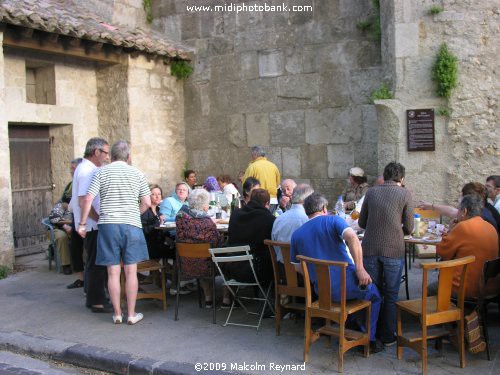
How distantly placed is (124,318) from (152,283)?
49.7 inches

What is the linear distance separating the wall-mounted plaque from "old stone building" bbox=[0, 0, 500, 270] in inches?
2.6

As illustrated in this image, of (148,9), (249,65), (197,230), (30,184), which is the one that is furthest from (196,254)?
(148,9)

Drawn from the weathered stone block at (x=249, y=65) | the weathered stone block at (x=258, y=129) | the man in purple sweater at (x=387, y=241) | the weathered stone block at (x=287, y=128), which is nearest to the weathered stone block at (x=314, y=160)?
the weathered stone block at (x=287, y=128)

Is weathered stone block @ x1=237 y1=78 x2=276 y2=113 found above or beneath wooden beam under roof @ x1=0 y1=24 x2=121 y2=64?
beneath

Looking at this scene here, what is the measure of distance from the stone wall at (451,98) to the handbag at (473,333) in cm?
380

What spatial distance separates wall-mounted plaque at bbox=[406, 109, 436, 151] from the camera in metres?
7.77

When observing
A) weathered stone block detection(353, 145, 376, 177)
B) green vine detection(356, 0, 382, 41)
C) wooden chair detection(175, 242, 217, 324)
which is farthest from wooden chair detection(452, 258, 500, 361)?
green vine detection(356, 0, 382, 41)

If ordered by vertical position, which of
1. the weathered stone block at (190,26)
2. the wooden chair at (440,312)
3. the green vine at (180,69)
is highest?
the weathered stone block at (190,26)

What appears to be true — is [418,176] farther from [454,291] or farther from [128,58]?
[128,58]

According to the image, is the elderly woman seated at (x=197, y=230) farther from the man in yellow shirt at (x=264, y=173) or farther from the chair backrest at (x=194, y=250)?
the man in yellow shirt at (x=264, y=173)

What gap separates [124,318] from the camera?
5590 millimetres

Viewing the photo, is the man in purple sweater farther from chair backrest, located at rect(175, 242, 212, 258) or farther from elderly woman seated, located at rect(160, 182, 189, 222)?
elderly woman seated, located at rect(160, 182, 189, 222)

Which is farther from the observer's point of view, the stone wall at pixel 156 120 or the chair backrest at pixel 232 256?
the stone wall at pixel 156 120

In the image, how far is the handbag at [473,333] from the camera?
4.14 metres
